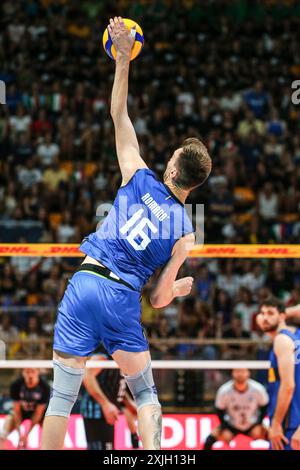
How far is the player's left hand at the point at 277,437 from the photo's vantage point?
736 cm

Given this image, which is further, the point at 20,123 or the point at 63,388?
the point at 20,123

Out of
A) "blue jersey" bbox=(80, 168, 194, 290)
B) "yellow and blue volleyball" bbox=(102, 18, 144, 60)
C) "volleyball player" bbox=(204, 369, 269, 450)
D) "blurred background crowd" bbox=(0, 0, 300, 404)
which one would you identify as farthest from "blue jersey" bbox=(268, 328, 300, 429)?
"blurred background crowd" bbox=(0, 0, 300, 404)

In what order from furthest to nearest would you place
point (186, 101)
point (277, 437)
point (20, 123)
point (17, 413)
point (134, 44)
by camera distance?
point (186, 101) → point (20, 123) → point (17, 413) → point (277, 437) → point (134, 44)

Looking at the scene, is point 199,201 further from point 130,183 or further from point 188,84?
point 130,183

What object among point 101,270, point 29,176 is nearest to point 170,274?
point 101,270

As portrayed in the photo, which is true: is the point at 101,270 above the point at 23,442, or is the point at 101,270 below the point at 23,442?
above

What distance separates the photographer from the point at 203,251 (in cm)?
811

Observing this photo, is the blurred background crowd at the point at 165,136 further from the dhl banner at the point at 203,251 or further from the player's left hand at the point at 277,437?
the player's left hand at the point at 277,437

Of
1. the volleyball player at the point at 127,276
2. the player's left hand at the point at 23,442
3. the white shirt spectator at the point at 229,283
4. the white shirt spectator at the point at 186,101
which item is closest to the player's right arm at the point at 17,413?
the player's left hand at the point at 23,442

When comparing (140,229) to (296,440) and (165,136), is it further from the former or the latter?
(165,136)

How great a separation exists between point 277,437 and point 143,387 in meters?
2.56

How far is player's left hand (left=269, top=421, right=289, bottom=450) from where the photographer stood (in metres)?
7.36

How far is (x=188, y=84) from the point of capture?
61.1 feet

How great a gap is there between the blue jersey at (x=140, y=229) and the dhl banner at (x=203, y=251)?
8.81 feet
